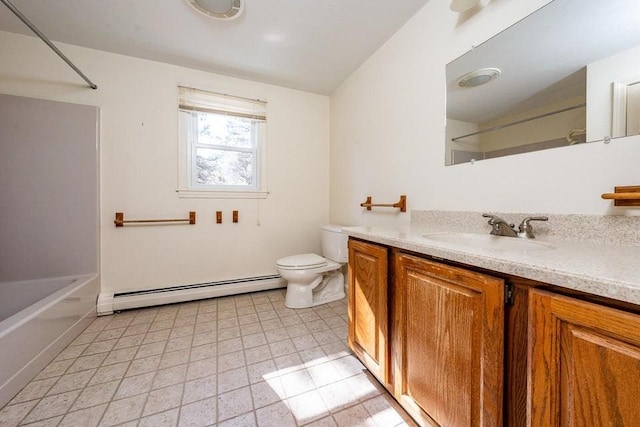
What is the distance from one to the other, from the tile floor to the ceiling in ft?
7.21

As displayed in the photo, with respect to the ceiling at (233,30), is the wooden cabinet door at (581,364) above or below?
below

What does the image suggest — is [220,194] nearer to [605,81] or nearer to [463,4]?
[463,4]

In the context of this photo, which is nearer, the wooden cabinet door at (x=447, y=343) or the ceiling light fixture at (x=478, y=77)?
the wooden cabinet door at (x=447, y=343)

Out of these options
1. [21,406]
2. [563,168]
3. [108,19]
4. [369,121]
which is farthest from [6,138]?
[563,168]

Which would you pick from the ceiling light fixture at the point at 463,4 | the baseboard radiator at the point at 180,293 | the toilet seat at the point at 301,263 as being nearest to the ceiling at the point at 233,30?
the ceiling light fixture at the point at 463,4

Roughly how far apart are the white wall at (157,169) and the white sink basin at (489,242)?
5.82 feet

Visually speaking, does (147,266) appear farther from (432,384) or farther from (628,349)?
(628,349)

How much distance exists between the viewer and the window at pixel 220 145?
2244mm

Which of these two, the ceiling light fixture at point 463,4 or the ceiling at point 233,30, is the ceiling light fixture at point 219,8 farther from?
the ceiling light fixture at point 463,4

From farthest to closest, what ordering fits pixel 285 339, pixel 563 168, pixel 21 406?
pixel 285 339 → pixel 21 406 → pixel 563 168

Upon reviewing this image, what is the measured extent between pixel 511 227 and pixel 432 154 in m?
0.65

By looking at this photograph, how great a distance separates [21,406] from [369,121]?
2.66 meters

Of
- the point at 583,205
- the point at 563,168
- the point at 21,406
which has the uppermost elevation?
the point at 563,168

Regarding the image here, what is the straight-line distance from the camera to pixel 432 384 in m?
0.84
